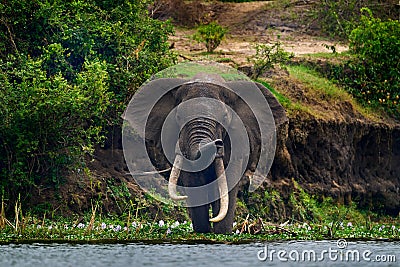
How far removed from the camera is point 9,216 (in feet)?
57.3

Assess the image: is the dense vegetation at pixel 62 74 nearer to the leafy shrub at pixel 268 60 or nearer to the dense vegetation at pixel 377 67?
the leafy shrub at pixel 268 60

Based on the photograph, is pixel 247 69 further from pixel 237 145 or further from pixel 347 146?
pixel 237 145

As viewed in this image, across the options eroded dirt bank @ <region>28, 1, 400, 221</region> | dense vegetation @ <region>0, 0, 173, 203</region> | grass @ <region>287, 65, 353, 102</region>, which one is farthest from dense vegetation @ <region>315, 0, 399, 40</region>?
dense vegetation @ <region>0, 0, 173, 203</region>

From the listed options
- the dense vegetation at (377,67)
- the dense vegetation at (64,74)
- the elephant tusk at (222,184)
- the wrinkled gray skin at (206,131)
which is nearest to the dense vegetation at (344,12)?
the dense vegetation at (377,67)

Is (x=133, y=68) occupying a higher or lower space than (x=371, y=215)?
higher

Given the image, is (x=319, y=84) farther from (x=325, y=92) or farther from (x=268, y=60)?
(x=268, y=60)

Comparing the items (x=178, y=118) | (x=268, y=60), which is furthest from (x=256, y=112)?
(x=268, y=60)

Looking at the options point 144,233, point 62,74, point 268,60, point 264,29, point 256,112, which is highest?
point 62,74

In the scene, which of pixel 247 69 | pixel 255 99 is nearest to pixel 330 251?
pixel 255 99

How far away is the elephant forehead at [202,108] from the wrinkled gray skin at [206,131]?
3cm

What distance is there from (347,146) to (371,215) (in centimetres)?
174

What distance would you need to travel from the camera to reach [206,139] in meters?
15.3

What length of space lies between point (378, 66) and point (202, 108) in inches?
399

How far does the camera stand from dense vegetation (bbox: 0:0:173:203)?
1716cm
